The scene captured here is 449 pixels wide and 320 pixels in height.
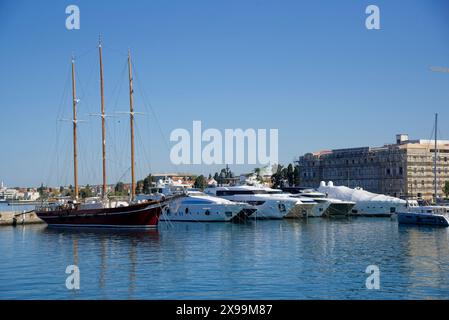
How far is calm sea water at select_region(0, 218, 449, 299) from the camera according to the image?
29.2 meters

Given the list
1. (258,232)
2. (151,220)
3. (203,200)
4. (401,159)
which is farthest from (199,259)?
(401,159)

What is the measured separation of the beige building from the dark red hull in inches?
3686

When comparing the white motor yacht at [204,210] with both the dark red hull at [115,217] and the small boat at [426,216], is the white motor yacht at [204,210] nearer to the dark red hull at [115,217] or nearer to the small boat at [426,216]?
the dark red hull at [115,217]

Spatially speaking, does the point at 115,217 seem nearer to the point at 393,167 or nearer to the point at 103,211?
the point at 103,211

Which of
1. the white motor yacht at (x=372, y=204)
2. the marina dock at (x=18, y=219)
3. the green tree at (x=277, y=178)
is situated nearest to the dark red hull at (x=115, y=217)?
the marina dock at (x=18, y=219)

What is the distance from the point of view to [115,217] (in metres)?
73.0

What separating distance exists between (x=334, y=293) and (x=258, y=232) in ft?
119

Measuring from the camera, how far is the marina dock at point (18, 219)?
86.4m

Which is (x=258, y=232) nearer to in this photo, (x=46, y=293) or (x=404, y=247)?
(x=404, y=247)

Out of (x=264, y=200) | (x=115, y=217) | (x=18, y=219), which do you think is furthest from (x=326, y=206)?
(x=18, y=219)

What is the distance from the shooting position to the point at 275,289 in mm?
29406

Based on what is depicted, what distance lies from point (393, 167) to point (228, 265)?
124562 millimetres

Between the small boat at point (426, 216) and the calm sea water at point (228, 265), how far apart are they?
38.4 ft

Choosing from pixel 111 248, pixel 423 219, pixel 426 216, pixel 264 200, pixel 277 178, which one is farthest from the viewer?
pixel 277 178
